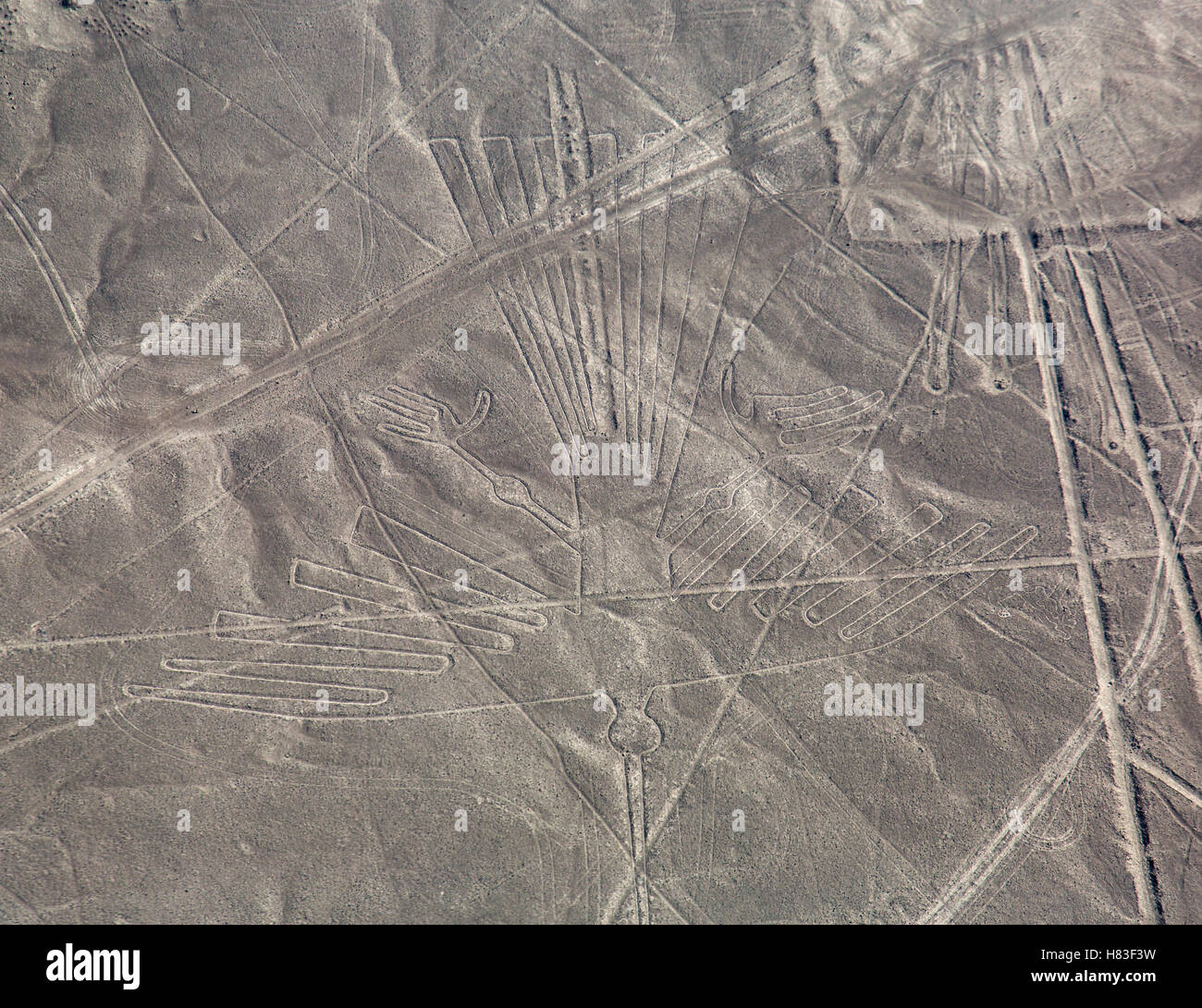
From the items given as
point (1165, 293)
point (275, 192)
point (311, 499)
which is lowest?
point (311, 499)

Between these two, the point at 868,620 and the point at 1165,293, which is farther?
the point at 1165,293

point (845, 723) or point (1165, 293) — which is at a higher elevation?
point (1165, 293)

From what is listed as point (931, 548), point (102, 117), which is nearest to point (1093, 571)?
point (931, 548)

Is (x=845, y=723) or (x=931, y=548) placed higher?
(x=931, y=548)

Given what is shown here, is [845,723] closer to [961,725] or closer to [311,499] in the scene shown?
[961,725]
